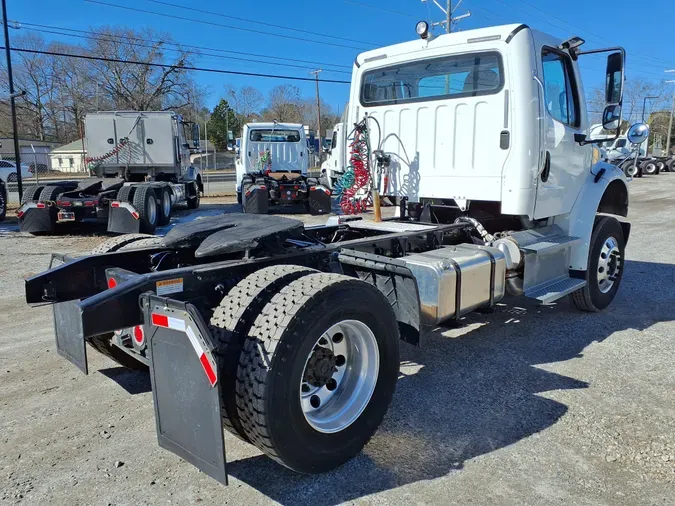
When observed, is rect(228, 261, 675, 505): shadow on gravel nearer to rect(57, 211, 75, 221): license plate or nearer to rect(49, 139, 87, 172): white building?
rect(57, 211, 75, 221): license plate

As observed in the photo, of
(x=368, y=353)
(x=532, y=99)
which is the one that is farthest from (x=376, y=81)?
(x=368, y=353)

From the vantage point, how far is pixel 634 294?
6969mm

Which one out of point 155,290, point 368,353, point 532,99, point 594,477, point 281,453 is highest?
point 532,99

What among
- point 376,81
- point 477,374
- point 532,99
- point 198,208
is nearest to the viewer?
point 477,374

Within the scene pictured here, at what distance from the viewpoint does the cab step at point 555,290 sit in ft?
16.1

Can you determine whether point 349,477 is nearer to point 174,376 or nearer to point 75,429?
point 174,376

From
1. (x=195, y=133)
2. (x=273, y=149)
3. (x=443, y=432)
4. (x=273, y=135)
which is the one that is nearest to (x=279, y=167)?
(x=273, y=149)

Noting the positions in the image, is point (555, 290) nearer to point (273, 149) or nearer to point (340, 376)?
point (340, 376)

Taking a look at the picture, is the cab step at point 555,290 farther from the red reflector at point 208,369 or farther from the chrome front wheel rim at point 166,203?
the chrome front wheel rim at point 166,203

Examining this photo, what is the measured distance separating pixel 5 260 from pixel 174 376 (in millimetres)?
8206

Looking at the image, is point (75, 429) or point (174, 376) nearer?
point (174, 376)

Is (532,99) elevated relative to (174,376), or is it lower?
elevated

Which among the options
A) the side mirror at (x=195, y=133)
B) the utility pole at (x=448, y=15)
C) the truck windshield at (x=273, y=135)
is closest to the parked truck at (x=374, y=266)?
the side mirror at (x=195, y=133)

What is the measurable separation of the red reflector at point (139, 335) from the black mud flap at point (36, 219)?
33.0ft
